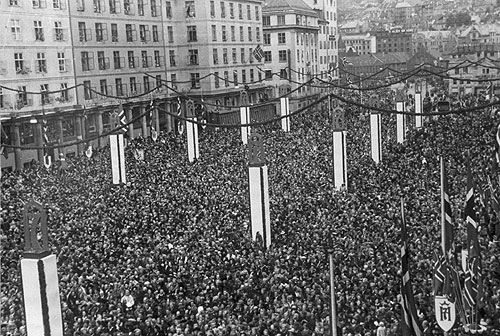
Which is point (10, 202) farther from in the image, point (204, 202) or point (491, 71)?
point (491, 71)

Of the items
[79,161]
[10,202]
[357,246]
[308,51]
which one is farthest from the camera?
[308,51]

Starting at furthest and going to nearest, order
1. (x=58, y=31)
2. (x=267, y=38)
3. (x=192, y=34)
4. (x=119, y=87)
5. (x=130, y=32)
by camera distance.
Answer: (x=267, y=38)
(x=192, y=34)
(x=130, y=32)
(x=119, y=87)
(x=58, y=31)

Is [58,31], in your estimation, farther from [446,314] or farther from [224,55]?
[446,314]

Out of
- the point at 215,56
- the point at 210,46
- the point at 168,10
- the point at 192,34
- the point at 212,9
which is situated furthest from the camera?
the point at 215,56

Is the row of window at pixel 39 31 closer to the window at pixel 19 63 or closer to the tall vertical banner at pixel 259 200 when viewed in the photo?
the window at pixel 19 63

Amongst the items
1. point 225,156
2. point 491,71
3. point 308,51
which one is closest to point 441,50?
point 491,71

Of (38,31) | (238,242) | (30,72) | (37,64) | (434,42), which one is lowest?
(238,242)

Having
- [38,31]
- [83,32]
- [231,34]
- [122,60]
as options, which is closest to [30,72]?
[38,31]

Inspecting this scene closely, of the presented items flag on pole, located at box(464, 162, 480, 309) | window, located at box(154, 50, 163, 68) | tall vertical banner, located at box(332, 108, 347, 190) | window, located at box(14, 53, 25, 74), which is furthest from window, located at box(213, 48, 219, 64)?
flag on pole, located at box(464, 162, 480, 309)
